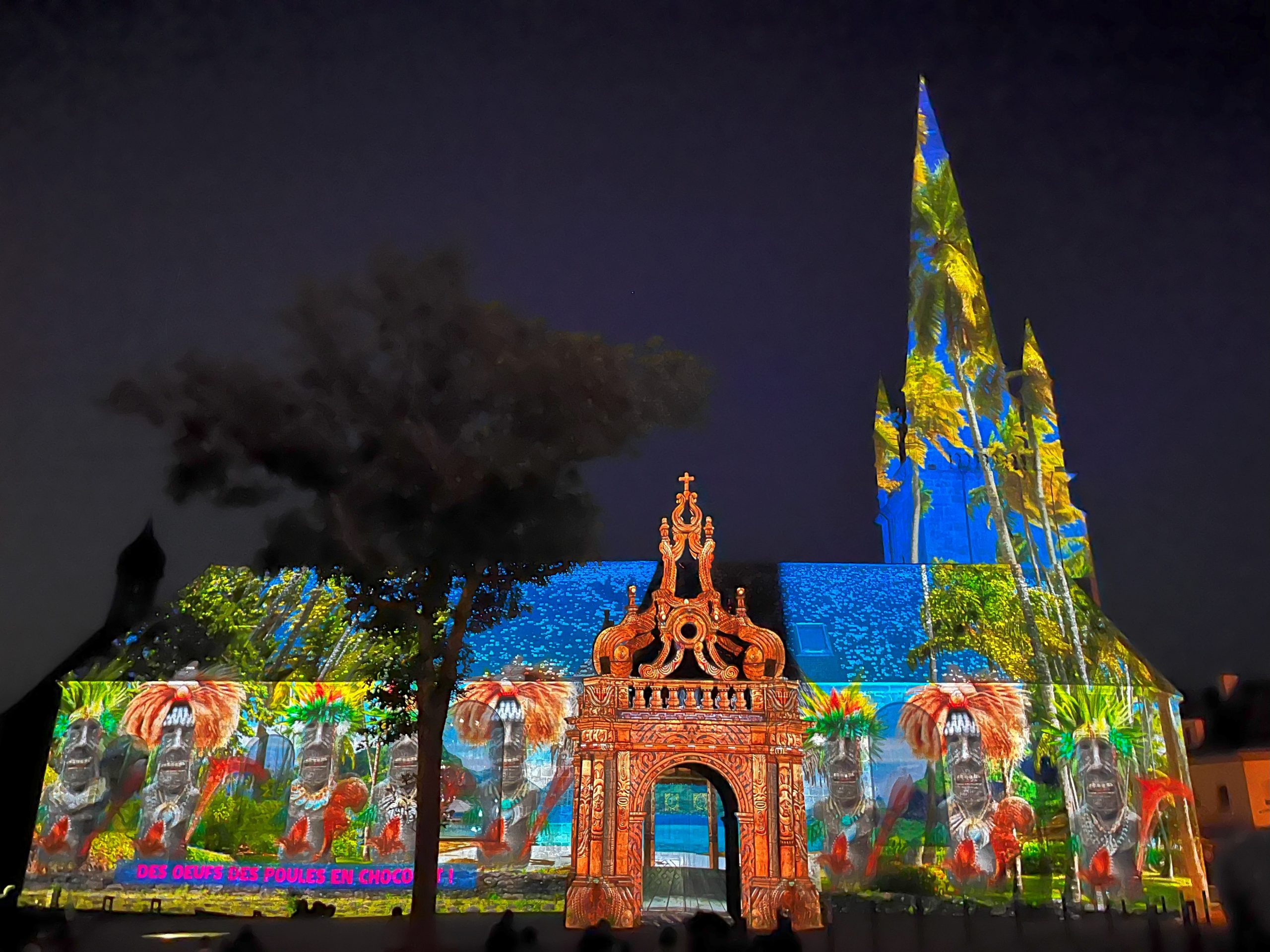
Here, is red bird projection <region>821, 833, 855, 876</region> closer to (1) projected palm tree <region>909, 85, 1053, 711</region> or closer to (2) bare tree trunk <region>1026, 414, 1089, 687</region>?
(2) bare tree trunk <region>1026, 414, 1089, 687</region>

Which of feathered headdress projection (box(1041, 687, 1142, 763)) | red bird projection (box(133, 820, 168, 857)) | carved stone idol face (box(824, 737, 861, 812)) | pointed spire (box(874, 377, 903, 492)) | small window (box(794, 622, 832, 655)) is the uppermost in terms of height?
pointed spire (box(874, 377, 903, 492))

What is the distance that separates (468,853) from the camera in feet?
83.6

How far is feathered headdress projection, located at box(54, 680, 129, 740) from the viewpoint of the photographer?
27.0 m

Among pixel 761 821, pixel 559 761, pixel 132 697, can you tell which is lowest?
pixel 761 821

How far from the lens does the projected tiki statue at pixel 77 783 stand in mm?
25781

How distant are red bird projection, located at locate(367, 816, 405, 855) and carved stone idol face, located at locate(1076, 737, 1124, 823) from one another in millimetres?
19289

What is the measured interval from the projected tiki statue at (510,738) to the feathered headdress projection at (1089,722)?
46.9 feet

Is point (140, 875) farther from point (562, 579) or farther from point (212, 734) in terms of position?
point (562, 579)

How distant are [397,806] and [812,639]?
13442 mm

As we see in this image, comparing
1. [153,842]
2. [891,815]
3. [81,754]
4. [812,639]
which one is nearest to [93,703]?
[81,754]

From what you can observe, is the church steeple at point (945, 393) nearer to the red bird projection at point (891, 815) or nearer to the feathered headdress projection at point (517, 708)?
the red bird projection at point (891, 815)

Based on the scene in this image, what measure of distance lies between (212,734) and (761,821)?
1651 centimetres

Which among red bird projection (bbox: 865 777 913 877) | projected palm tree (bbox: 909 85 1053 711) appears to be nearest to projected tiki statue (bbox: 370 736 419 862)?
red bird projection (bbox: 865 777 913 877)

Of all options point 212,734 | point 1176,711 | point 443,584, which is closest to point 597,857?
point 443,584
